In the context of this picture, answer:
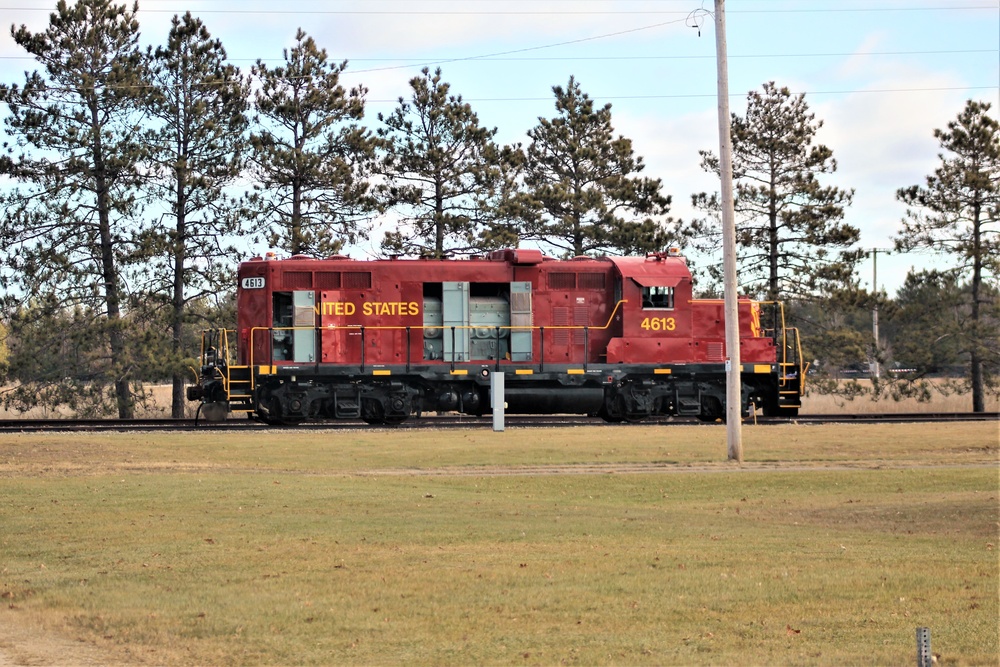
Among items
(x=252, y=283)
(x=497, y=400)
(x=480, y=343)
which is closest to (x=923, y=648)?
(x=497, y=400)

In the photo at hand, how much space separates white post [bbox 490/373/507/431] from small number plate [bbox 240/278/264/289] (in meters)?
6.43

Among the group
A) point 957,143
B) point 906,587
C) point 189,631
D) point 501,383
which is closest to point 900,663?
point 906,587

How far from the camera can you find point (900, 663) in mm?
7980

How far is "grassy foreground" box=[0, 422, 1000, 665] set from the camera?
8.74m

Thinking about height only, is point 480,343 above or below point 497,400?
above

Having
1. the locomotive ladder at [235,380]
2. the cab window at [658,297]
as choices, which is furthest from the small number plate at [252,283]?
the cab window at [658,297]

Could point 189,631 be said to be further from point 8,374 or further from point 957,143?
point 957,143

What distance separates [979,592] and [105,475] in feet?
46.8

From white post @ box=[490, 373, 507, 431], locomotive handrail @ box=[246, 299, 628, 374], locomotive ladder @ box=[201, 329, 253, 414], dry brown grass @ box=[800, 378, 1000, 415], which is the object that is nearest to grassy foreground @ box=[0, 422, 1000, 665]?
white post @ box=[490, 373, 507, 431]

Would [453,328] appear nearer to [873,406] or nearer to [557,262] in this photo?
[557,262]

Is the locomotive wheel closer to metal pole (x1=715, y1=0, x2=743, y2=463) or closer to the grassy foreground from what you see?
the grassy foreground

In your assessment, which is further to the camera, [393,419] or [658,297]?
[658,297]

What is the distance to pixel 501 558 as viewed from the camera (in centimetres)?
1186

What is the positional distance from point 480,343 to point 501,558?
19267 millimetres
